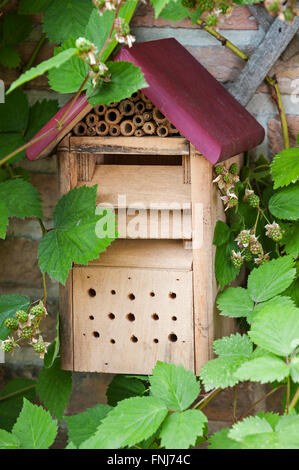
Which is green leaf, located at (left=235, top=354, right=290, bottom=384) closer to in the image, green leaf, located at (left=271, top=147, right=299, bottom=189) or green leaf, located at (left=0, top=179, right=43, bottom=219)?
green leaf, located at (left=271, top=147, right=299, bottom=189)

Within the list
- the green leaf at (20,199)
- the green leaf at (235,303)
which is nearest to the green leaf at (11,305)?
the green leaf at (20,199)

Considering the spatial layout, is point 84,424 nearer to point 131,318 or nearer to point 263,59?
point 131,318

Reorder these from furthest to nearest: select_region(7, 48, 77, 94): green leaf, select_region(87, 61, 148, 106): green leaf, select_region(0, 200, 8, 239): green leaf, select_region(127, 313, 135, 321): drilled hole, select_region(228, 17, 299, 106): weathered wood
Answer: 1. select_region(228, 17, 299, 106): weathered wood
2. select_region(127, 313, 135, 321): drilled hole
3. select_region(0, 200, 8, 239): green leaf
4. select_region(87, 61, 148, 106): green leaf
5. select_region(7, 48, 77, 94): green leaf

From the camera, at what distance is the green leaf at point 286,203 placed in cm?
131

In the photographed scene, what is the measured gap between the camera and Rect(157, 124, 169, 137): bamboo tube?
1237mm

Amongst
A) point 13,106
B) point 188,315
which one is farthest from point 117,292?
point 13,106

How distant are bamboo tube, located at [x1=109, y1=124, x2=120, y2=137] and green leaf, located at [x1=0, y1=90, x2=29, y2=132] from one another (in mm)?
332

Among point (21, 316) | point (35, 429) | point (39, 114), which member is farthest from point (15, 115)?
point (35, 429)

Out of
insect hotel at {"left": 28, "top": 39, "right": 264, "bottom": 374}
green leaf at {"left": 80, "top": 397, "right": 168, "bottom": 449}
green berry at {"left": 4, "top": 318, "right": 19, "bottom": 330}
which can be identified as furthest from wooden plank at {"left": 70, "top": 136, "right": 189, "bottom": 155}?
green leaf at {"left": 80, "top": 397, "right": 168, "bottom": 449}

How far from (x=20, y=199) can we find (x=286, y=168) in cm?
53

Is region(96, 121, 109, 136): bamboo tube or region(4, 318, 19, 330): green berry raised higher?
region(96, 121, 109, 136): bamboo tube

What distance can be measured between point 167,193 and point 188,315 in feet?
0.79

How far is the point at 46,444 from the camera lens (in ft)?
3.64

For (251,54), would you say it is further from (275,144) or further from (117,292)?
(117,292)
